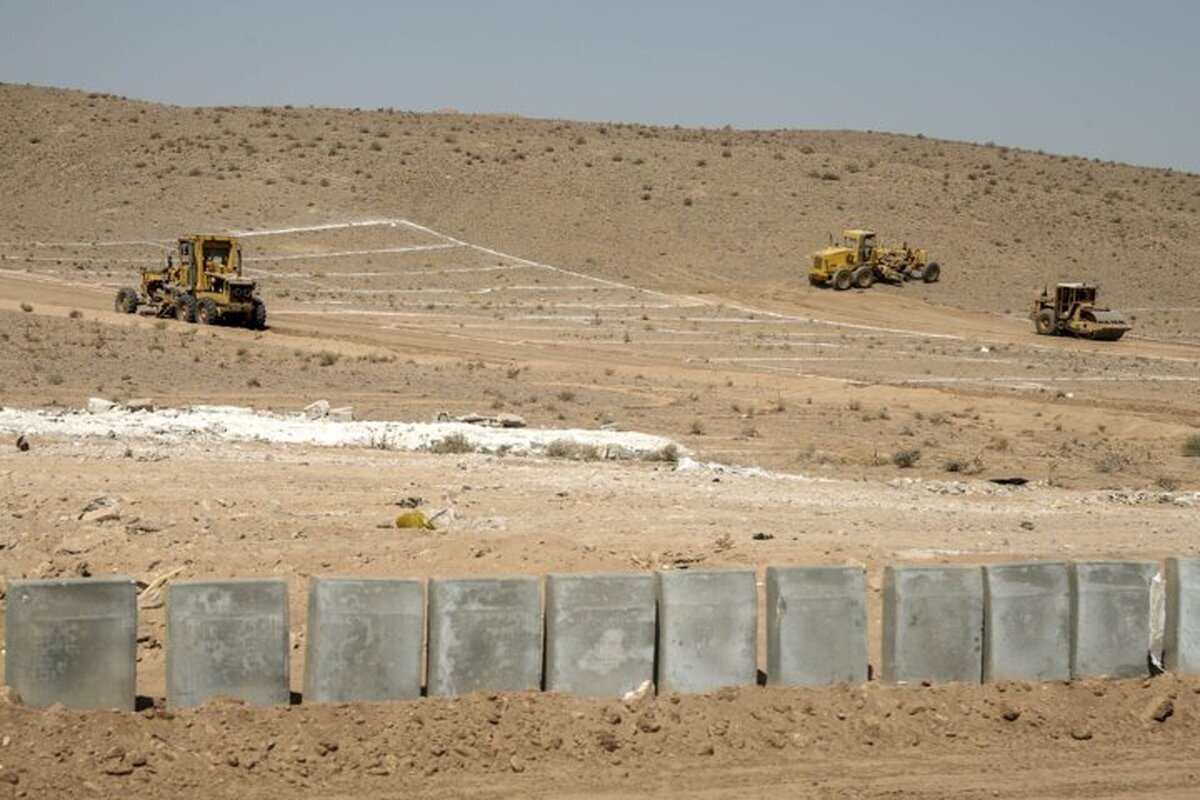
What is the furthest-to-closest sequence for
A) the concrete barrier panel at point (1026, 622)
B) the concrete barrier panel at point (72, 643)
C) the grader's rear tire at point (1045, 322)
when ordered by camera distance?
1. the grader's rear tire at point (1045, 322)
2. the concrete barrier panel at point (1026, 622)
3. the concrete barrier panel at point (72, 643)

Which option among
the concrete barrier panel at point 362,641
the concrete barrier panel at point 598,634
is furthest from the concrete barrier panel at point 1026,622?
the concrete barrier panel at point 362,641

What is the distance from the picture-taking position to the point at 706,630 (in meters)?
11.1

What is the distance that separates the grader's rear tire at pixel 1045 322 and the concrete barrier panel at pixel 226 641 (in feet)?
152

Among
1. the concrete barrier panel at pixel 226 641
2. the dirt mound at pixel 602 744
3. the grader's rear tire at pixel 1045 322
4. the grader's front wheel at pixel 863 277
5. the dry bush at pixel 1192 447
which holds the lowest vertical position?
the dirt mound at pixel 602 744

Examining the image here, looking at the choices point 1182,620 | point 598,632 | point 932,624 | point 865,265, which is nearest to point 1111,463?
point 1182,620

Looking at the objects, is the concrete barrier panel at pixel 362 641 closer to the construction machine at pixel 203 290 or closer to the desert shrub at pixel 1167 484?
the desert shrub at pixel 1167 484

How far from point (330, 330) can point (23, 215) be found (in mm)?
28760

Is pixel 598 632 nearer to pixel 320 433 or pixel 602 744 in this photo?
pixel 602 744

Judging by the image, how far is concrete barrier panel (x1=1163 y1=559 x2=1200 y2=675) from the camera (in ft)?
40.2

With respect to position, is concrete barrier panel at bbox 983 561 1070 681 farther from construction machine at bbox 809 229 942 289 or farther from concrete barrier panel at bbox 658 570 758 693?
construction machine at bbox 809 229 942 289

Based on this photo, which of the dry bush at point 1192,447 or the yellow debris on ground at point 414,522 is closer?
the yellow debris on ground at point 414,522

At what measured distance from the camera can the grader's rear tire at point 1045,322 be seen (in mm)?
53438

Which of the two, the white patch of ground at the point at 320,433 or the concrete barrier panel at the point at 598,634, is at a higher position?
the white patch of ground at the point at 320,433

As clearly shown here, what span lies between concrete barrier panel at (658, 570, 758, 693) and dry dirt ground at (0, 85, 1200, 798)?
0.22 metres
